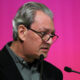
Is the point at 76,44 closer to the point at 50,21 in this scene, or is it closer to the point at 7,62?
the point at 50,21

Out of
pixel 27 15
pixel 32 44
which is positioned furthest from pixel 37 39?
pixel 27 15

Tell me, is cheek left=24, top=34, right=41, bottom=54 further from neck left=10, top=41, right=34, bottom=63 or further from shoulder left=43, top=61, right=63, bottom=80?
shoulder left=43, top=61, right=63, bottom=80

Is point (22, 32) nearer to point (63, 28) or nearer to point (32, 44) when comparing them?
point (32, 44)

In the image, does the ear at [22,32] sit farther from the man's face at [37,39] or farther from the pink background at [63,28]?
the pink background at [63,28]

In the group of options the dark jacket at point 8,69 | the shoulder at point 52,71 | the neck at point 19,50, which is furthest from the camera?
the shoulder at point 52,71

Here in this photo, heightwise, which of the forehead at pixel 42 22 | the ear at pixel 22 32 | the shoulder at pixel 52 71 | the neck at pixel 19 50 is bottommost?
the shoulder at pixel 52 71

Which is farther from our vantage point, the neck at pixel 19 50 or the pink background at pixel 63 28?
the pink background at pixel 63 28

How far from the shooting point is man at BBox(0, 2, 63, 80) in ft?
4.93

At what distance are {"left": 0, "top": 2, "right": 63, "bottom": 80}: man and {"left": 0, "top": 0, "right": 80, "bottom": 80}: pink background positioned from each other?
1.09 feet

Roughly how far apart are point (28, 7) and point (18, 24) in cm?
12

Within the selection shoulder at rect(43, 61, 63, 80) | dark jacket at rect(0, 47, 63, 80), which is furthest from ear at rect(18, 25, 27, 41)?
shoulder at rect(43, 61, 63, 80)

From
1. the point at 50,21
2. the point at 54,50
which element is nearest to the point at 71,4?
the point at 54,50

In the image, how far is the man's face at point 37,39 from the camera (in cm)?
151

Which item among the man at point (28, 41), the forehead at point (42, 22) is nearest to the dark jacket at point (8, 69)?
the man at point (28, 41)
